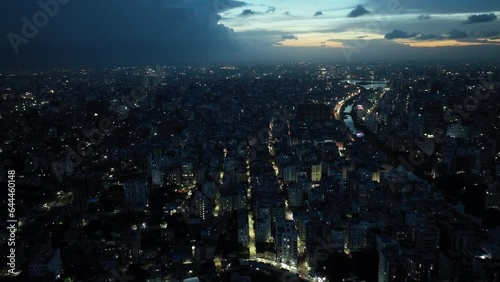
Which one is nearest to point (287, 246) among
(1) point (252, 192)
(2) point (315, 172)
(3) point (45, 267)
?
(1) point (252, 192)

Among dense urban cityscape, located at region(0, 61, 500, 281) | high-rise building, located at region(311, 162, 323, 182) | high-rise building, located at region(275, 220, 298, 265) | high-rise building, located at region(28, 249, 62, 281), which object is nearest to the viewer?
high-rise building, located at region(28, 249, 62, 281)

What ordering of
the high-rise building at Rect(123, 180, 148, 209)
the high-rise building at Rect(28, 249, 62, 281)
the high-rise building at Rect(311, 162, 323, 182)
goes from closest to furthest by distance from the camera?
the high-rise building at Rect(28, 249, 62, 281), the high-rise building at Rect(123, 180, 148, 209), the high-rise building at Rect(311, 162, 323, 182)

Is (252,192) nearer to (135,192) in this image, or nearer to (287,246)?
(135,192)

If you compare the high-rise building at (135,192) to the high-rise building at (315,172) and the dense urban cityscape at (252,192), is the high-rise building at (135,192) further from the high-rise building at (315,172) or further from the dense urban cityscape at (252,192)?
the high-rise building at (315,172)

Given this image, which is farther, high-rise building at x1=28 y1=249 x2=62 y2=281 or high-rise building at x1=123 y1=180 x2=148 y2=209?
high-rise building at x1=123 y1=180 x2=148 y2=209

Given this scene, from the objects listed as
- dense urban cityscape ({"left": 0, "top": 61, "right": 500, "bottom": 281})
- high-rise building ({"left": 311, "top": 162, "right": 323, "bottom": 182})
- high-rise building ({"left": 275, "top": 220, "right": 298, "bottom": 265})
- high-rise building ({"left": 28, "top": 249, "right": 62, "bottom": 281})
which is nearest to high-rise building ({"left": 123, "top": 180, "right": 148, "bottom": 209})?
dense urban cityscape ({"left": 0, "top": 61, "right": 500, "bottom": 281})

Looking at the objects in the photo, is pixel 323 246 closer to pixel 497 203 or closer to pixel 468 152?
pixel 497 203

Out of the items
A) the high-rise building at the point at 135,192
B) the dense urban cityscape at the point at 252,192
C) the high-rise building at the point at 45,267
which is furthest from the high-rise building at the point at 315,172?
the high-rise building at the point at 45,267

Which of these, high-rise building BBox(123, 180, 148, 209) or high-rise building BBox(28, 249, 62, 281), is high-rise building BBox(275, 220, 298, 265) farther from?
high-rise building BBox(123, 180, 148, 209)
